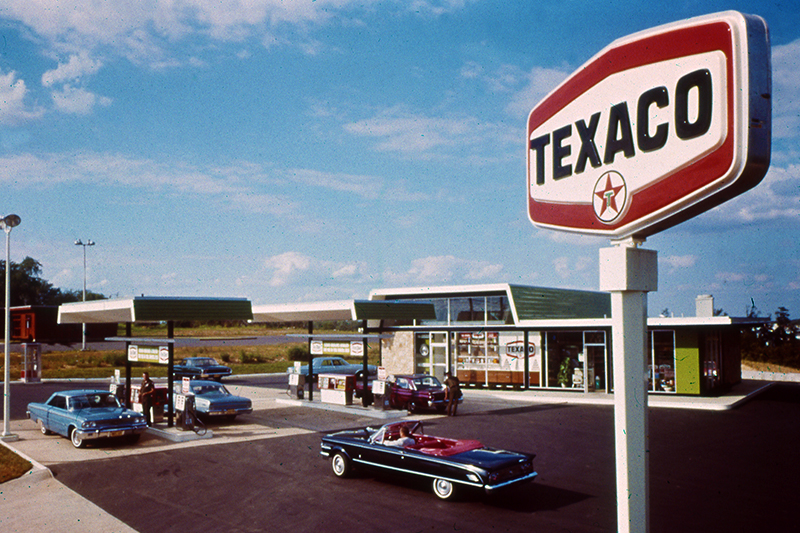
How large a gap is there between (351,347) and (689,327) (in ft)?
50.8

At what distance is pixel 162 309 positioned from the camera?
18297 mm

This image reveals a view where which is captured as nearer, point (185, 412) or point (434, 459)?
point (434, 459)

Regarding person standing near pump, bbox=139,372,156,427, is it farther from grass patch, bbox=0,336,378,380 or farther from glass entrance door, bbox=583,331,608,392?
glass entrance door, bbox=583,331,608,392

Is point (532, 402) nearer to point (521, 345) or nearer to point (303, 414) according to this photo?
point (521, 345)

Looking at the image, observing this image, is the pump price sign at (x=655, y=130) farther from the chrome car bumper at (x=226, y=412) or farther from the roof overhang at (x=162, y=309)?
the chrome car bumper at (x=226, y=412)

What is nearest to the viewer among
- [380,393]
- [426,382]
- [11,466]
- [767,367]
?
[11,466]

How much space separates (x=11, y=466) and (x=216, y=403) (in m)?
7.29

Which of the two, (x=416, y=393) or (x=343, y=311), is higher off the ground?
(x=343, y=311)

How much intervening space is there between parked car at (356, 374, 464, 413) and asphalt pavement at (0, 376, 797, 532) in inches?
24.3

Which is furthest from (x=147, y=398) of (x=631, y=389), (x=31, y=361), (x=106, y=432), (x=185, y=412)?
(x=31, y=361)

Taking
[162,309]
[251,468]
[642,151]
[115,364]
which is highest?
[642,151]

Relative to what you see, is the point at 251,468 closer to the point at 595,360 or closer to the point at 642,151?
the point at 642,151

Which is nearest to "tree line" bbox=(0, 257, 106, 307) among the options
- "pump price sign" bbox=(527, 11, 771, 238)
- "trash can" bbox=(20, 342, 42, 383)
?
"trash can" bbox=(20, 342, 42, 383)

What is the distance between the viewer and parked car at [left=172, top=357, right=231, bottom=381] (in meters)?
35.4
